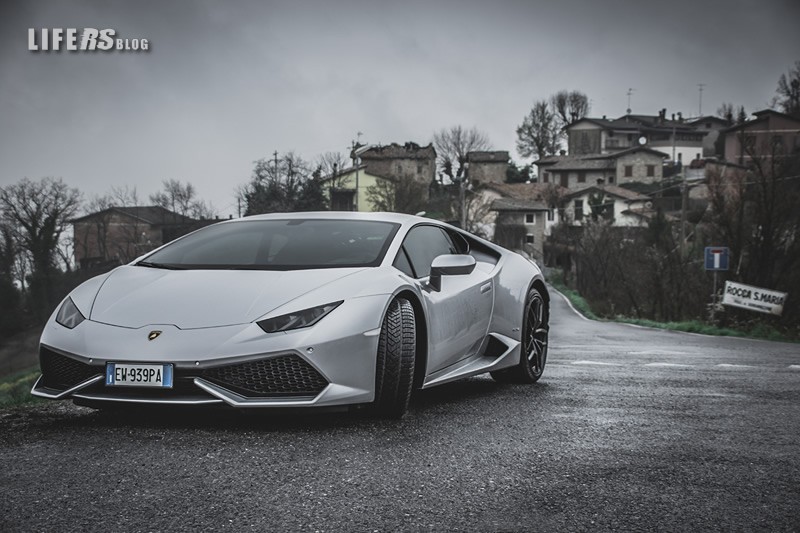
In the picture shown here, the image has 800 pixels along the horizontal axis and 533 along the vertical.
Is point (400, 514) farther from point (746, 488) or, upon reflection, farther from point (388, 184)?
point (388, 184)

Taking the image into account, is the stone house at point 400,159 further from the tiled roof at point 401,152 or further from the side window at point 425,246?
the side window at point 425,246

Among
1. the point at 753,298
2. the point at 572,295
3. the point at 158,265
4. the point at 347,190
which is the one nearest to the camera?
the point at 158,265

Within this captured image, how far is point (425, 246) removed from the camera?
5.94 m

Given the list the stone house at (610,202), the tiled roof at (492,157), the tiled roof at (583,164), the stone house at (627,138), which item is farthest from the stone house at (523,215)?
the stone house at (627,138)

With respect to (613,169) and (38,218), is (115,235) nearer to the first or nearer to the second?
(38,218)

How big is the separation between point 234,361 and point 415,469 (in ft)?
3.55

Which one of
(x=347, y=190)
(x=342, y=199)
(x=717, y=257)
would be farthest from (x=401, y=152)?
(x=717, y=257)

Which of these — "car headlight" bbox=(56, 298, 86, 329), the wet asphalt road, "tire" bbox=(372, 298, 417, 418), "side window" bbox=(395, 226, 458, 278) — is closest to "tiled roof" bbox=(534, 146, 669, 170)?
"side window" bbox=(395, 226, 458, 278)

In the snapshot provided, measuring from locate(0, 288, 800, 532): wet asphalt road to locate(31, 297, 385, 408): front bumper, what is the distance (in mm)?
191

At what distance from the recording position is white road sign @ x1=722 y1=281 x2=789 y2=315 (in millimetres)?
27594

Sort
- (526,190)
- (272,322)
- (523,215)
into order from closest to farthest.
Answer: (272,322) < (523,215) < (526,190)

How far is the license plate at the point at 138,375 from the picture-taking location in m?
4.27

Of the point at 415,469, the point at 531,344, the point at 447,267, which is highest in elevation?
the point at 447,267

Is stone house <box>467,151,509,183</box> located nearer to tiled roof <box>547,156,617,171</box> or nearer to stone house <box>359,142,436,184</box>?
stone house <box>359,142,436,184</box>
